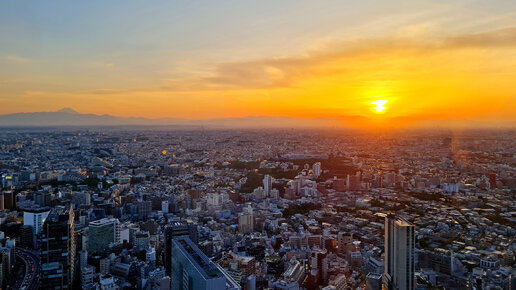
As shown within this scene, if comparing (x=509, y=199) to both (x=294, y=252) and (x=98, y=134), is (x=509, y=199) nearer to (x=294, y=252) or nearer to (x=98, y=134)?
(x=294, y=252)

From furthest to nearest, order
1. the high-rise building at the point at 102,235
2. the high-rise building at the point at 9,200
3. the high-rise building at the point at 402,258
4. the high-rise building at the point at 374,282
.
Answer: the high-rise building at the point at 9,200, the high-rise building at the point at 102,235, the high-rise building at the point at 374,282, the high-rise building at the point at 402,258

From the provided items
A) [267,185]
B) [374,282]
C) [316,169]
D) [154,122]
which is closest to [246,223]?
[267,185]

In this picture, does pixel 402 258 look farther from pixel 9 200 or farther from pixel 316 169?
pixel 316 169

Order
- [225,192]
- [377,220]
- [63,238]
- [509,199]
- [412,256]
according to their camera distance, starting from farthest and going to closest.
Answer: [225,192] < [509,199] < [377,220] < [63,238] < [412,256]

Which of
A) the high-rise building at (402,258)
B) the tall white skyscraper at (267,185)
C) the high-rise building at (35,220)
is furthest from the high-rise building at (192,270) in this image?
the tall white skyscraper at (267,185)

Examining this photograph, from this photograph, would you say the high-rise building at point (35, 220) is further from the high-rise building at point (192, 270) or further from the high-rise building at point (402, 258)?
the high-rise building at point (402, 258)

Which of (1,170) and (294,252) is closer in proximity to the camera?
(294,252)

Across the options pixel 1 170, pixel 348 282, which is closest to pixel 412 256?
pixel 348 282

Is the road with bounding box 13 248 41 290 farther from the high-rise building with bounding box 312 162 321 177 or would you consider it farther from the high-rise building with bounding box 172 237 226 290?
the high-rise building with bounding box 312 162 321 177
